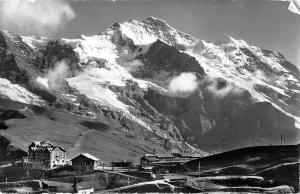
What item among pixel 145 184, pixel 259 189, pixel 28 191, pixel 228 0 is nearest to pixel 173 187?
pixel 145 184

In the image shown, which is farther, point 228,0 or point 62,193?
point 62,193

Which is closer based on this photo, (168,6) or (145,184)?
(145,184)

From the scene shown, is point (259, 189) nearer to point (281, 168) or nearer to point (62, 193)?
point (281, 168)

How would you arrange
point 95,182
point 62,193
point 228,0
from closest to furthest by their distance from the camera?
point 228,0, point 62,193, point 95,182

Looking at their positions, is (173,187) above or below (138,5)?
below

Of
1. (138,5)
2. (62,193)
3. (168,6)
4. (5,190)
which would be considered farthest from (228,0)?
(5,190)

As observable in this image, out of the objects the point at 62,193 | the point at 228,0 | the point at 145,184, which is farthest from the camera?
the point at 145,184

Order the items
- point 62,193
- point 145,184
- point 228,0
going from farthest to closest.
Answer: point 145,184, point 62,193, point 228,0

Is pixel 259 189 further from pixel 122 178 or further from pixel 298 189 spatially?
pixel 122 178

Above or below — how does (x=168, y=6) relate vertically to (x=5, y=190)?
above

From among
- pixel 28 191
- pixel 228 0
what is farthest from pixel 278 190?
pixel 28 191
